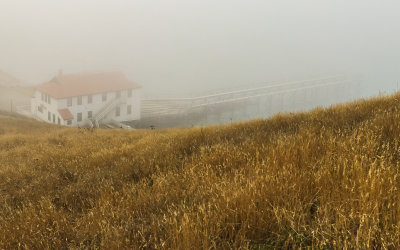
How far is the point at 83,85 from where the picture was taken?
2451 inches

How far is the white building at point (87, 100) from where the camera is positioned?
58.0 metres

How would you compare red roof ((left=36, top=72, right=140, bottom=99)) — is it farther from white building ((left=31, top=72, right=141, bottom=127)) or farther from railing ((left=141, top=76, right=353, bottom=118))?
railing ((left=141, top=76, right=353, bottom=118))

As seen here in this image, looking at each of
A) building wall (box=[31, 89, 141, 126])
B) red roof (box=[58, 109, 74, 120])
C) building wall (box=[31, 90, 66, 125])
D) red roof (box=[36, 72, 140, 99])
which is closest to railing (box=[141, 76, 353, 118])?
building wall (box=[31, 89, 141, 126])

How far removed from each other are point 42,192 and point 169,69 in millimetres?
188253

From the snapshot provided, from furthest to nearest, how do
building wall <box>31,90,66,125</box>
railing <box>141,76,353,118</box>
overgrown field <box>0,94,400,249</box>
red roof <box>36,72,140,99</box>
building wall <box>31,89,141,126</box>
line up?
railing <box>141,76,353,118</box> → red roof <box>36,72,140,99</box> → building wall <box>31,89,141,126</box> → building wall <box>31,90,66,125</box> → overgrown field <box>0,94,400,249</box>

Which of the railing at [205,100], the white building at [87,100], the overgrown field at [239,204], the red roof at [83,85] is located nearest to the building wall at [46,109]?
the white building at [87,100]

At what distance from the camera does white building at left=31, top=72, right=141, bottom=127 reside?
5800 cm

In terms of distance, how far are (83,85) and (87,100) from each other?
352 cm

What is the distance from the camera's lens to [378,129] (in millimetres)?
5078

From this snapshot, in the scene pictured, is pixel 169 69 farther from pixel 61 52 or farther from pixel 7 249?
pixel 7 249

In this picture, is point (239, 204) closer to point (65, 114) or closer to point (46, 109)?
point (65, 114)

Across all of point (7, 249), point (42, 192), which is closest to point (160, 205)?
point (7, 249)

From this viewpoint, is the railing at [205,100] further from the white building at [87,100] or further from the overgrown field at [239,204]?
the overgrown field at [239,204]

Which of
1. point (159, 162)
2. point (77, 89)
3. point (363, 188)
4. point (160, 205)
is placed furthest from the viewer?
point (77, 89)
